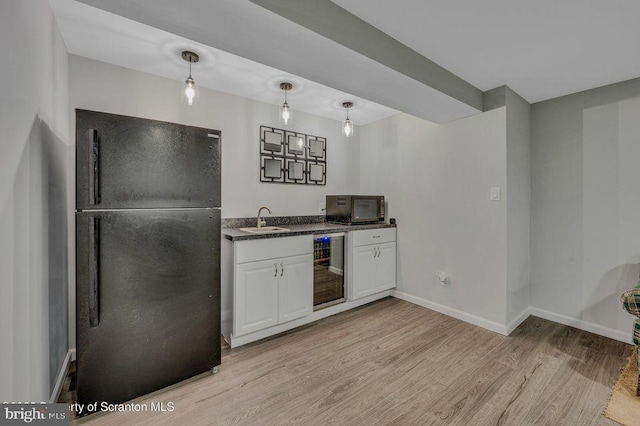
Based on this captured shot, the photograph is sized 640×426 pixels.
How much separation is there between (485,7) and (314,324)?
2752mm

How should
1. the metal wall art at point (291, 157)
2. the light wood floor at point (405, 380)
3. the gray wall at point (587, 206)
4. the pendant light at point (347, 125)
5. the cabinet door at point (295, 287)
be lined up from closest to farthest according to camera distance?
1. the light wood floor at point (405, 380)
2. the gray wall at point (587, 206)
3. the cabinet door at point (295, 287)
4. the pendant light at point (347, 125)
5. the metal wall art at point (291, 157)

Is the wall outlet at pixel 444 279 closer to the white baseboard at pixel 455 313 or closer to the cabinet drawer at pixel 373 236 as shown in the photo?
the white baseboard at pixel 455 313

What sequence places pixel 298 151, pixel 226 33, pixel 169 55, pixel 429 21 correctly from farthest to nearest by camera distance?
pixel 298 151 → pixel 169 55 → pixel 429 21 → pixel 226 33

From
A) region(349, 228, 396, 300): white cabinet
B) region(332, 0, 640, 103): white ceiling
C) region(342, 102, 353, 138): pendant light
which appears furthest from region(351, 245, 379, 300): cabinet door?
region(332, 0, 640, 103): white ceiling

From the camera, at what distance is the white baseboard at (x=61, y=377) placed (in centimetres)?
166

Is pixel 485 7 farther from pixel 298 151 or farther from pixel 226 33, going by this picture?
pixel 298 151

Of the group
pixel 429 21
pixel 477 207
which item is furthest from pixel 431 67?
pixel 477 207

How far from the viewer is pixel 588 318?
260cm

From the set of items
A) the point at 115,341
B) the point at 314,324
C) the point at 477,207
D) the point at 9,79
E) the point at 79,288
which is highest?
the point at 9,79

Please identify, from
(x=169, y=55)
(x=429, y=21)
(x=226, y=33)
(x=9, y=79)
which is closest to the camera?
(x=9, y=79)

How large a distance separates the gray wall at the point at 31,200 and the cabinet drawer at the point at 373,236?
2436 mm

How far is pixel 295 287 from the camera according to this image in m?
2.59

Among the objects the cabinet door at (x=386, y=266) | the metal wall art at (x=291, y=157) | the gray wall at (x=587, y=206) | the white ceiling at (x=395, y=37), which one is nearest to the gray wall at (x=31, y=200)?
the white ceiling at (x=395, y=37)

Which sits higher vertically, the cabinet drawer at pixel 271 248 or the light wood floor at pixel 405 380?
the cabinet drawer at pixel 271 248
